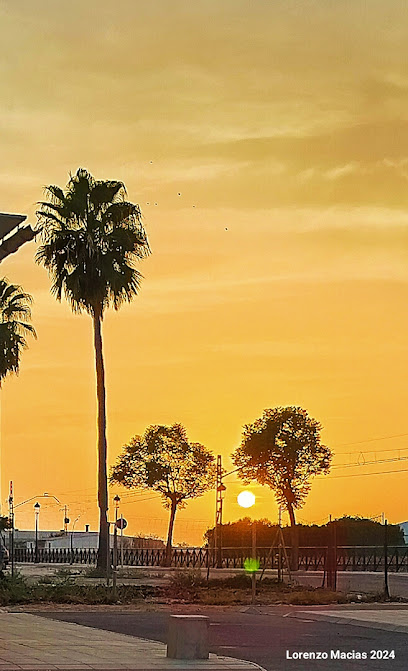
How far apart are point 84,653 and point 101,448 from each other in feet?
77.8

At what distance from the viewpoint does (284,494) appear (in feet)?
233

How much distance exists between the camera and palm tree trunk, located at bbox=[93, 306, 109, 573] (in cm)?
3709

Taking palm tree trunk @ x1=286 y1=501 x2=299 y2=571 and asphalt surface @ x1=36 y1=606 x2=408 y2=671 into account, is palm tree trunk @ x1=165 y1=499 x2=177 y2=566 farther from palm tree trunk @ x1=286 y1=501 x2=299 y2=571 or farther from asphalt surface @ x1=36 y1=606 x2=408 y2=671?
asphalt surface @ x1=36 y1=606 x2=408 y2=671

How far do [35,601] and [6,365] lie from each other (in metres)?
20.0

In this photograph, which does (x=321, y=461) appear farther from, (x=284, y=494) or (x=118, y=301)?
(x=118, y=301)

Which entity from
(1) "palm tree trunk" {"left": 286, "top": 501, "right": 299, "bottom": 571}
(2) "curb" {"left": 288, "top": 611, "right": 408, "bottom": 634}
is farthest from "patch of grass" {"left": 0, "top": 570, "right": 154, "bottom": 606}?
(1) "palm tree trunk" {"left": 286, "top": 501, "right": 299, "bottom": 571}

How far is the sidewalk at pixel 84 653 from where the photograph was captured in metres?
12.5

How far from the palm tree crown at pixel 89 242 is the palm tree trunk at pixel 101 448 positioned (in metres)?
0.88

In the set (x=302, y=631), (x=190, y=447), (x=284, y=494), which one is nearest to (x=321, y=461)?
(x=284, y=494)

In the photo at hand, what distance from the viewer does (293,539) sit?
60562mm

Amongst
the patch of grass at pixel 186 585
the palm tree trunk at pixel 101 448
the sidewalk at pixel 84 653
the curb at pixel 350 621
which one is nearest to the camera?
the sidewalk at pixel 84 653

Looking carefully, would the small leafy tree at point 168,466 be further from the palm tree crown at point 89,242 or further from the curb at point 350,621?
the curb at point 350,621

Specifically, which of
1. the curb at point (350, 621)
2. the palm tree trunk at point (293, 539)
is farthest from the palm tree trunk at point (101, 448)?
the curb at point (350, 621)

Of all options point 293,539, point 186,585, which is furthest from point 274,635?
point 293,539
